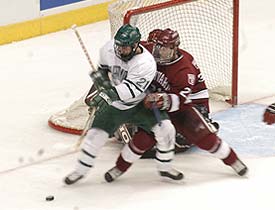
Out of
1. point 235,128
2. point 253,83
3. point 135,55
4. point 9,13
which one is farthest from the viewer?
point 9,13

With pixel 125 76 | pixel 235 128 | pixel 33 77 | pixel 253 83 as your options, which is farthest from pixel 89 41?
pixel 125 76

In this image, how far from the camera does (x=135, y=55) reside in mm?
4793

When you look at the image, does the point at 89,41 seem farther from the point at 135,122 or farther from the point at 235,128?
the point at 135,122

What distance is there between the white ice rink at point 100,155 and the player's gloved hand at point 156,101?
379mm

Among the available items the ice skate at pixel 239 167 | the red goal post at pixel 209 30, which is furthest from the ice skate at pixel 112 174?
the red goal post at pixel 209 30

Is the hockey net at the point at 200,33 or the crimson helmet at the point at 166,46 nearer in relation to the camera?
the crimson helmet at the point at 166,46

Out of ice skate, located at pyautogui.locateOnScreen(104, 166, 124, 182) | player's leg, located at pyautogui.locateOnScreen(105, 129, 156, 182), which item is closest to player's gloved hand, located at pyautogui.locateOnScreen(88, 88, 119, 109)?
player's leg, located at pyautogui.locateOnScreen(105, 129, 156, 182)

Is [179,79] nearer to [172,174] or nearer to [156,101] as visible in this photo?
[156,101]

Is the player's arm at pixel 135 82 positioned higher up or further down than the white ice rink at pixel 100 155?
higher up

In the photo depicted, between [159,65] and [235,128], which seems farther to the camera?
[235,128]

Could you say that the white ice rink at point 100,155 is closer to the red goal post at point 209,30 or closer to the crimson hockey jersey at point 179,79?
the red goal post at point 209,30

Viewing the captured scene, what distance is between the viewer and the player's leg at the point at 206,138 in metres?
4.89

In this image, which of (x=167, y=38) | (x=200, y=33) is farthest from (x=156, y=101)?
(x=200, y=33)

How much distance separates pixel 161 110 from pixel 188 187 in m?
0.38
